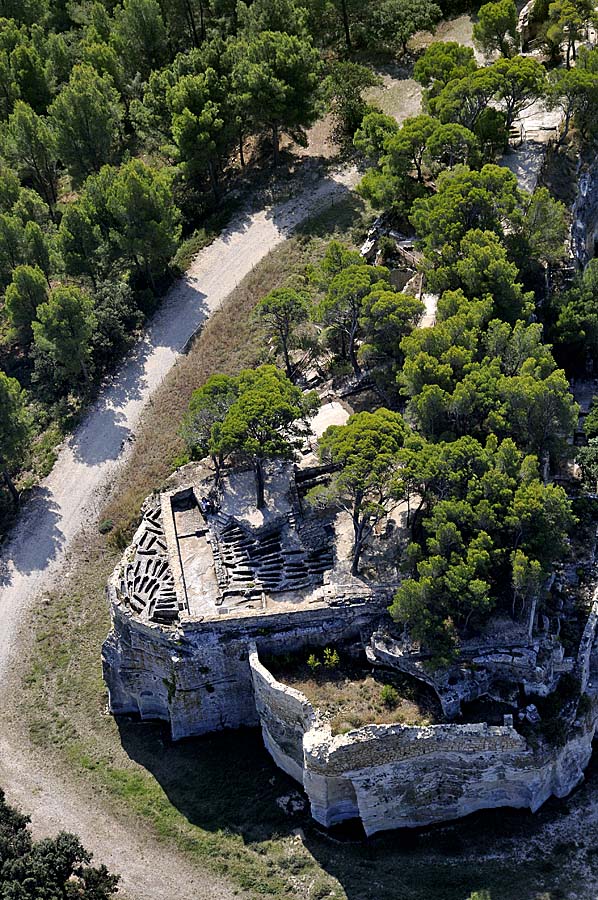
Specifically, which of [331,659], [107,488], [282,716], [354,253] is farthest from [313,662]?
[354,253]

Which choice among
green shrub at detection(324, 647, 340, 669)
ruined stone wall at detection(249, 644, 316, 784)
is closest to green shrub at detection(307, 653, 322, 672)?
green shrub at detection(324, 647, 340, 669)

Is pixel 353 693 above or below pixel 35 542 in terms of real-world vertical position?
below

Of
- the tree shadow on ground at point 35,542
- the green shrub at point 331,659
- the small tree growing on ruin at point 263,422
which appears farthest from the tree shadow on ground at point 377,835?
the small tree growing on ruin at point 263,422

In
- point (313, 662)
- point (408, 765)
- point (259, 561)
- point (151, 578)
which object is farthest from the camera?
point (151, 578)

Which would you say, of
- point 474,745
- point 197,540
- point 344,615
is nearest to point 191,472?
point 197,540

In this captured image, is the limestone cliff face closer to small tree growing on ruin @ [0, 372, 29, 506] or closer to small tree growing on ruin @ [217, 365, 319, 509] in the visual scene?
small tree growing on ruin @ [217, 365, 319, 509]

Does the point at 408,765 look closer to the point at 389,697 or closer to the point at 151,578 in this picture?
the point at 389,697

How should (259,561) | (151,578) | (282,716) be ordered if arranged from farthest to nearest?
(151,578)
(259,561)
(282,716)
